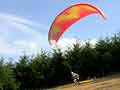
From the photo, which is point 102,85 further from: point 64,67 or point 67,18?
point 64,67

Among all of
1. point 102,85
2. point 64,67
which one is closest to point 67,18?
point 102,85

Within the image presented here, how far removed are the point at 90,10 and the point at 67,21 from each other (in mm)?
988

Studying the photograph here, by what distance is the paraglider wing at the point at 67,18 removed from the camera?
13.7m

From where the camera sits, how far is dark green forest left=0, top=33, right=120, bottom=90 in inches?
1877

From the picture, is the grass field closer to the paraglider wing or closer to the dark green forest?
the paraglider wing

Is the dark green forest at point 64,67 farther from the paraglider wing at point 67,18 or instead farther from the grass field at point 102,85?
the paraglider wing at point 67,18

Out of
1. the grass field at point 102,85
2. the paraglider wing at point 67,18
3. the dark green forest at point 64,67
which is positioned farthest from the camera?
the dark green forest at point 64,67

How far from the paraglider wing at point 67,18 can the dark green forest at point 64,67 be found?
32391 mm

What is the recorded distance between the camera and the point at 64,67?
1959 inches

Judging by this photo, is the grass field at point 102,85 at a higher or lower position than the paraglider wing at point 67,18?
lower

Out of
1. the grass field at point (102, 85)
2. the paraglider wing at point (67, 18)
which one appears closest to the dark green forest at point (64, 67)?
the grass field at point (102, 85)

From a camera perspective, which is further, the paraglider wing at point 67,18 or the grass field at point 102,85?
the grass field at point 102,85

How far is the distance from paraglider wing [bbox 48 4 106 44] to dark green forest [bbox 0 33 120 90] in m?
32.4

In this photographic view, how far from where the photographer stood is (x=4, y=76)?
49.4 metres
